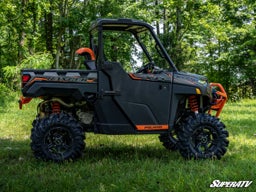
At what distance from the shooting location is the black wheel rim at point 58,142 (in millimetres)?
5906

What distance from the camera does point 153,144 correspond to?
7.34m

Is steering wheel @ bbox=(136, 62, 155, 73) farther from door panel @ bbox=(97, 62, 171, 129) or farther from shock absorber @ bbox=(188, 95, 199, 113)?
shock absorber @ bbox=(188, 95, 199, 113)

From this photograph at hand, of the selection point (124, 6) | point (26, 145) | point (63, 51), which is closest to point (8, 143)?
point (26, 145)

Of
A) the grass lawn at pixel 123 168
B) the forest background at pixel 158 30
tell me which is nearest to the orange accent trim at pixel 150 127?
the grass lawn at pixel 123 168

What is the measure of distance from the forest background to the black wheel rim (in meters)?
10.2

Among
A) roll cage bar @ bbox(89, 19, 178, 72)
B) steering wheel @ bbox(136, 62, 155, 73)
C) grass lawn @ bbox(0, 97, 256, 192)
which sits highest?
roll cage bar @ bbox(89, 19, 178, 72)

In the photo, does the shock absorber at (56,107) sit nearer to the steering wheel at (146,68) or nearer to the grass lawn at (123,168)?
the grass lawn at (123,168)

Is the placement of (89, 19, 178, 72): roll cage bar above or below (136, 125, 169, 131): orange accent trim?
above

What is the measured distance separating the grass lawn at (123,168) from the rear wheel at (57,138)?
0.17 m

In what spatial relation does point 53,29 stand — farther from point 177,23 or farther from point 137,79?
point 137,79

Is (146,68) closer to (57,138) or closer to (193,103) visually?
(193,103)

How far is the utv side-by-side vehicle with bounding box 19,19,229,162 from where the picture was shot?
5891 mm

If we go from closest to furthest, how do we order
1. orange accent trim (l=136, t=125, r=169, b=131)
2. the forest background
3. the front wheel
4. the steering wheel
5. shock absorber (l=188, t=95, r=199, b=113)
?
the front wheel, orange accent trim (l=136, t=125, r=169, b=131), the steering wheel, shock absorber (l=188, t=95, r=199, b=113), the forest background

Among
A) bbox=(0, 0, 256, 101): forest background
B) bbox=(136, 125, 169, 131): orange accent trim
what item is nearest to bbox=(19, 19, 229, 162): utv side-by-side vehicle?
bbox=(136, 125, 169, 131): orange accent trim
